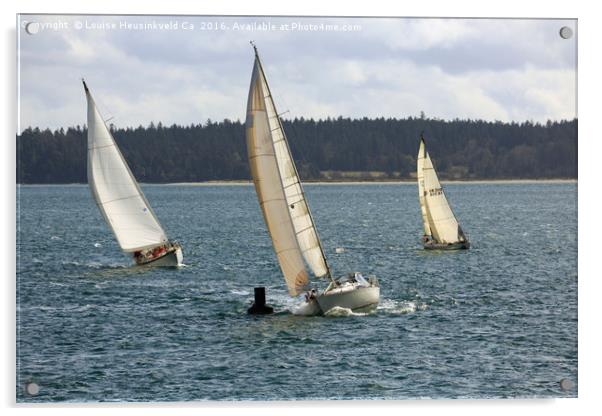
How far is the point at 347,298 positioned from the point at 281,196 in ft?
12.6

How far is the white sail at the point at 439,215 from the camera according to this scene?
172 feet

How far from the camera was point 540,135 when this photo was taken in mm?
36406

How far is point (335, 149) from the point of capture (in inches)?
1721

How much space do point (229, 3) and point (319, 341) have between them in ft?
33.8

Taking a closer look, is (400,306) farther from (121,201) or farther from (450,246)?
(121,201)

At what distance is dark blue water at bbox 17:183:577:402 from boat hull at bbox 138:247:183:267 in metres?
0.51

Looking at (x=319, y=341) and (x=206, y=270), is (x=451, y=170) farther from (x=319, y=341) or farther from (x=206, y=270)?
(x=319, y=341)

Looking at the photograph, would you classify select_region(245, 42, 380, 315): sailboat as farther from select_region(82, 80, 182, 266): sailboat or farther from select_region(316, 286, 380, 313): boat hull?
select_region(82, 80, 182, 266): sailboat

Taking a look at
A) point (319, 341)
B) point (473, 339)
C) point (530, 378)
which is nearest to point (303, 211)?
point (319, 341)

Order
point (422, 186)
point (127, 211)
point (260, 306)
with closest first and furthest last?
point (260, 306) < point (127, 211) < point (422, 186)

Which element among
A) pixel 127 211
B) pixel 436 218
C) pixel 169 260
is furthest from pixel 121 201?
pixel 436 218

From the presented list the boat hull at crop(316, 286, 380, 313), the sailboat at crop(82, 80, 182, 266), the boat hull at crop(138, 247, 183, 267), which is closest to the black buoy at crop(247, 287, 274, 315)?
the boat hull at crop(316, 286, 380, 313)

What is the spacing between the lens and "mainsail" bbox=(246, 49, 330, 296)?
122ft
